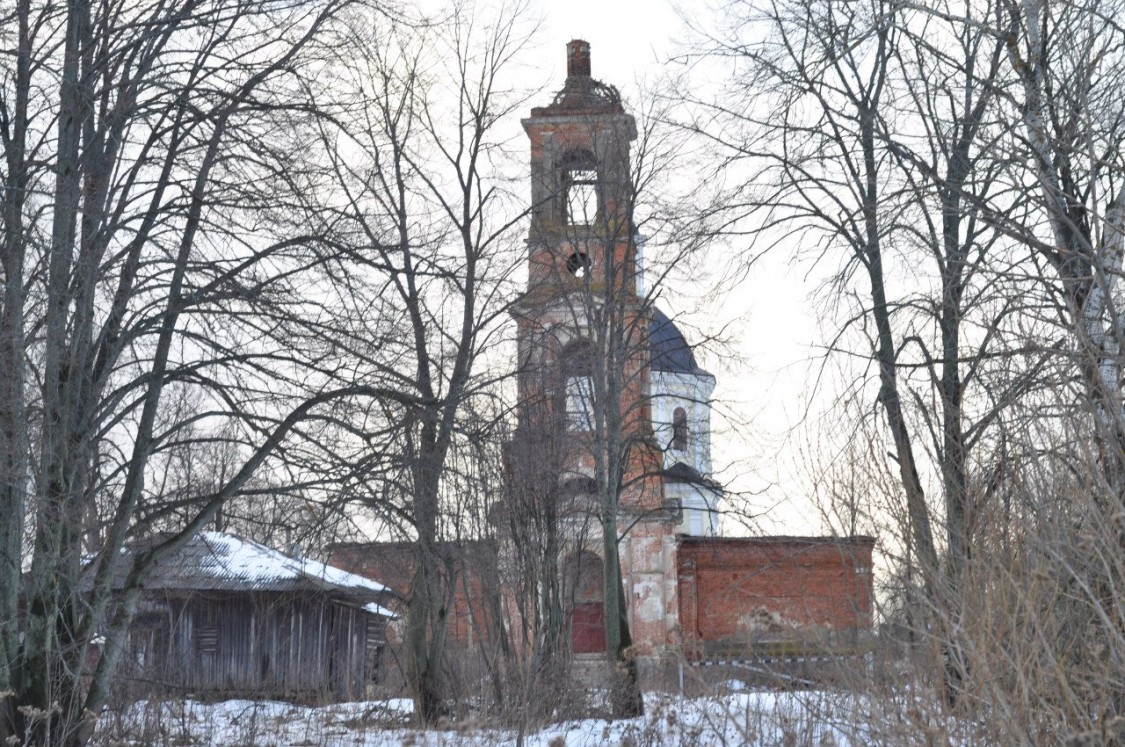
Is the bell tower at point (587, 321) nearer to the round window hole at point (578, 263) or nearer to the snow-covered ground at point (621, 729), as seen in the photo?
the round window hole at point (578, 263)

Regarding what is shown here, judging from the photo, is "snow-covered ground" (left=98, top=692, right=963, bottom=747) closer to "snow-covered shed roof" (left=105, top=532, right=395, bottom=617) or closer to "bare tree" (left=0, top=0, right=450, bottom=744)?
"bare tree" (left=0, top=0, right=450, bottom=744)

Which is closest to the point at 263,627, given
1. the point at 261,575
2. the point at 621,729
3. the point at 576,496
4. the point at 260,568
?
the point at 261,575

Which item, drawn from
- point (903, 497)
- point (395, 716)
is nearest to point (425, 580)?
point (395, 716)

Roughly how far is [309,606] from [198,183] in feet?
62.0

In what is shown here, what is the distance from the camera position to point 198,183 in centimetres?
1098

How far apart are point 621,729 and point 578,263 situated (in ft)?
35.7

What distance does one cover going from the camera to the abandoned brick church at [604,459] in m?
15.1

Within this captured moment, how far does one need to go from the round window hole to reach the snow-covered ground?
8.04 meters

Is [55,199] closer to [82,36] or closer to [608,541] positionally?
[82,36]

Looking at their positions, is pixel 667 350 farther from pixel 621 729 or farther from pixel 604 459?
pixel 621 729

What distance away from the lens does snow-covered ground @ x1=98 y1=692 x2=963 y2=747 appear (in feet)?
29.2

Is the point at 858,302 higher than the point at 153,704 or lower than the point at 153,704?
higher

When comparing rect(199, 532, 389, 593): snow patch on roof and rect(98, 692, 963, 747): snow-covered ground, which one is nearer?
rect(98, 692, 963, 747): snow-covered ground

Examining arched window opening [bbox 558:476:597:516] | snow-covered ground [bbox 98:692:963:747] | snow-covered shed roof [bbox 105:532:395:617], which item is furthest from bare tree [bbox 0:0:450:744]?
snow-covered shed roof [bbox 105:532:395:617]
